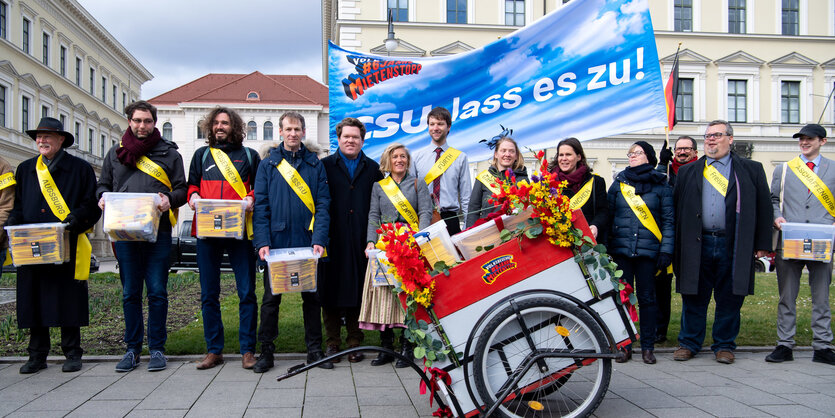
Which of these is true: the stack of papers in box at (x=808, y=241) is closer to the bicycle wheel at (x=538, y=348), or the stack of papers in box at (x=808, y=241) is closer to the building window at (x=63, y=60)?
the bicycle wheel at (x=538, y=348)

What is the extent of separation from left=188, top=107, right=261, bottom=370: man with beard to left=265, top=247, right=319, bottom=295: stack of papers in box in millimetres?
688

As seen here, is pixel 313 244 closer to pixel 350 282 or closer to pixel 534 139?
pixel 350 282

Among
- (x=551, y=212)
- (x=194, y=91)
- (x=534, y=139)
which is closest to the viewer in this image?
(x=551, y=212)

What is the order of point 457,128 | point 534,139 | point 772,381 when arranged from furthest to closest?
point 457,128
point 534,139
point 772,381

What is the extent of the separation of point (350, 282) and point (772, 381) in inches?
144

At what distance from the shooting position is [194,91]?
63250mm

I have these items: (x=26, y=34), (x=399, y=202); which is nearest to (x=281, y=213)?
(x=399, y=202)

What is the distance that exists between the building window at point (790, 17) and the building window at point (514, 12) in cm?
1704

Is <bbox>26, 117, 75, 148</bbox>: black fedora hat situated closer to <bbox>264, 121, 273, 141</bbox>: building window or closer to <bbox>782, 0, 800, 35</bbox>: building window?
<bbox>782, 0, 800, 35</bbox>: building window

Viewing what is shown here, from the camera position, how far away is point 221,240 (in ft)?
17.9

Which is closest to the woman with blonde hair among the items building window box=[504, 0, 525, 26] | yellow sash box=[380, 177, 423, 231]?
yellow sash box=[380, 177, 423, 231]

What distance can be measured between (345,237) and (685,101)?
37334 millimetres

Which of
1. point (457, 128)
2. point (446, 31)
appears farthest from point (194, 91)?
point (457, 128)

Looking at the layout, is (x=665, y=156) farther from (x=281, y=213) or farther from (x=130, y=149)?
(x=130, y=149)
